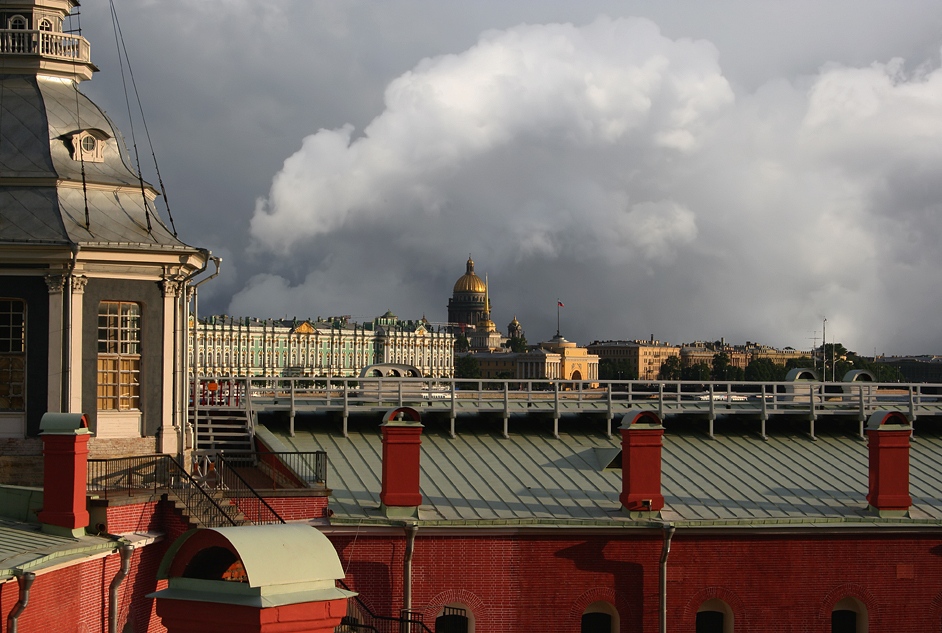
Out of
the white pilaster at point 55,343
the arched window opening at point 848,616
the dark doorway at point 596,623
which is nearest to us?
the white pilaster at point 55,343

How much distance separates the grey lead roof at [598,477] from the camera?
26031 millimetres

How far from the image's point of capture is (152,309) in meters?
24.7

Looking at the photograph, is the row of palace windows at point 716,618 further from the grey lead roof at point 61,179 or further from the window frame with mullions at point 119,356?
the grey lead roof at point 61,179

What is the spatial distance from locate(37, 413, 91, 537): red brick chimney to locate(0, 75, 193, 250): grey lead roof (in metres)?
4.35

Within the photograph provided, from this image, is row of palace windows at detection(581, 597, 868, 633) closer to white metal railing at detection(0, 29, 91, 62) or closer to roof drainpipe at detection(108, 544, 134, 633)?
roof drainpipe at detection(108, 544, 134, 633)

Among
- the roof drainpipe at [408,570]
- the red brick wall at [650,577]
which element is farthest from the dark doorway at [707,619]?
the roof drainpipe at [408,570]

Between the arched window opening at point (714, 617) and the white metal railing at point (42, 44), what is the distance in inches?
616

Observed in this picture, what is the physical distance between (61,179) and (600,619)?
12.5m

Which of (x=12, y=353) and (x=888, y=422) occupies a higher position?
(x=12, y=353)

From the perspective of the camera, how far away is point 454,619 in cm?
2464

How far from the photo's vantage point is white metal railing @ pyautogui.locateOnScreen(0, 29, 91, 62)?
26.2 m

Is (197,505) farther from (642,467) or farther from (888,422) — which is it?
(888,422)

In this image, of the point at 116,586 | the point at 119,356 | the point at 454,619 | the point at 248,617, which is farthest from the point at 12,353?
the point at 248,617

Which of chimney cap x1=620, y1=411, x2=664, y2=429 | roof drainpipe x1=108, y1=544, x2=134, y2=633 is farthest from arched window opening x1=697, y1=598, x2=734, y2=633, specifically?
roof drainpipe x1=108, y1=544, x2=134, y2=633
